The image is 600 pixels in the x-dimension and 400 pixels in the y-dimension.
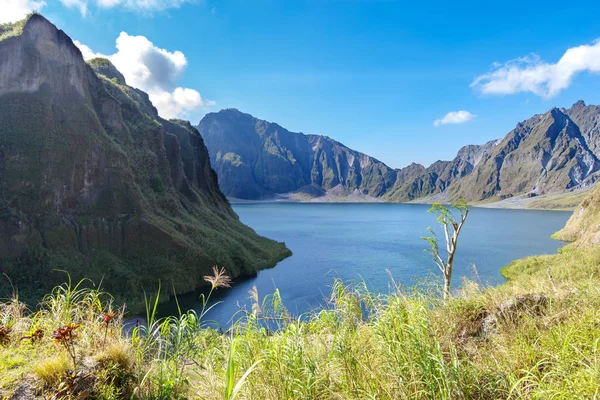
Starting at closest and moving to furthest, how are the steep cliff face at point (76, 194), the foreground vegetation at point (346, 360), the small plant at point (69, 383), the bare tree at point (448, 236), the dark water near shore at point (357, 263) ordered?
the small plant at point (69, 383), the foreground vegetation at point (346, 360), the bare tree at point (448, 236), the steep cliff face at point (76, 194), the dark water near shore at point (357, 263)

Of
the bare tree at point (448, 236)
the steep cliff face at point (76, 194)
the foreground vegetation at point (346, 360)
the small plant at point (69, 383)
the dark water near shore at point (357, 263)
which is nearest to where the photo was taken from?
Result: the small plant at point (69, 383)

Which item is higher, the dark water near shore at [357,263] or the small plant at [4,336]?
the small plant at [4,336]

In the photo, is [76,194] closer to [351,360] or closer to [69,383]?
[69,383]

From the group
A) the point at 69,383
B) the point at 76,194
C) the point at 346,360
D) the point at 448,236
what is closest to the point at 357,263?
the point at 448,236

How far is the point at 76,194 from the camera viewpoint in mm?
43531

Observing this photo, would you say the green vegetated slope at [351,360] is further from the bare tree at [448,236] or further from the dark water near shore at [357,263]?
the dark water near shore at [357,263]

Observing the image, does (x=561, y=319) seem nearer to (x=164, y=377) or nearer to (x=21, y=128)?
(x=164, y=377)

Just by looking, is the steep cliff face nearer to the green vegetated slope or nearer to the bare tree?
the bare tree

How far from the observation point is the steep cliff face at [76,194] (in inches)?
1474

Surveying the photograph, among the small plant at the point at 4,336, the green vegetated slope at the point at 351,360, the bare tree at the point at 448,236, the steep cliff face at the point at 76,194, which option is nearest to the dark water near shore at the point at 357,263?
the steep cliff face at the point at 76,194

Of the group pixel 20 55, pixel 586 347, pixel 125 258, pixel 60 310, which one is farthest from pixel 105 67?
pixel 586 347

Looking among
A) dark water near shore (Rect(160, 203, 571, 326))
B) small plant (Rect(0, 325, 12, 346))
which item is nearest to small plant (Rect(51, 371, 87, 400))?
small plant (Rect(0, 325, 12, 346))

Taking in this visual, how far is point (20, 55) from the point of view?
43344 mm

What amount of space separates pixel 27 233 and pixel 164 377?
1618 inches
